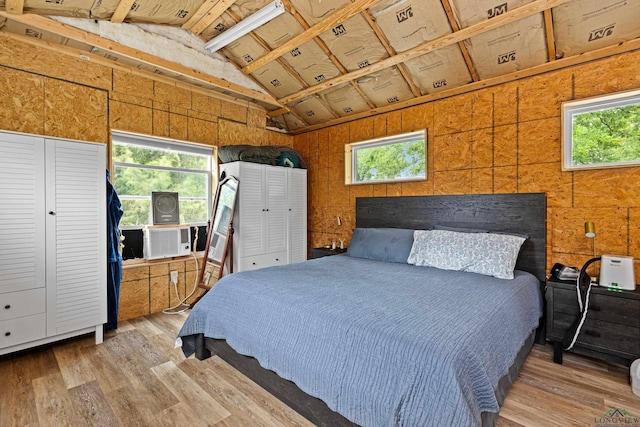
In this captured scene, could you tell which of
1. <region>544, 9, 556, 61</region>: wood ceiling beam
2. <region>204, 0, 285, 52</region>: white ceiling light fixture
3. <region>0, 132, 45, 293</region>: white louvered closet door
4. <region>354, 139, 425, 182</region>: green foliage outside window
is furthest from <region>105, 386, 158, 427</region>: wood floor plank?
<region>544, 9, 556, 61</region>: wood ceiling beam

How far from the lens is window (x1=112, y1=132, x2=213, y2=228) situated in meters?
3.33

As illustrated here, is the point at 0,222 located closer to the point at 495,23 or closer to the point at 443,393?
the point at 443,393

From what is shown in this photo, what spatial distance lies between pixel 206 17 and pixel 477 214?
3.41m

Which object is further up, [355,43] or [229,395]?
[355,43]

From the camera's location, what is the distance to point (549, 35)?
253 centimetres

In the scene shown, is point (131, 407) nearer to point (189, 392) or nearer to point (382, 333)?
point (189, 392)

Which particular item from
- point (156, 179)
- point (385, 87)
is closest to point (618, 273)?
point (385, 87)

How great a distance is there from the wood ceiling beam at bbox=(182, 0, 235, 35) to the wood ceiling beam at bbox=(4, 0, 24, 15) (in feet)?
4.33

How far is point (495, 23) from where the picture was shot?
8.17 ft

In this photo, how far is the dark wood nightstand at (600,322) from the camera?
2139mm

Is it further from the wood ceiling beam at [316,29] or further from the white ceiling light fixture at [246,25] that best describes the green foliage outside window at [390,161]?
the white ceiling light fixture at [246,25]

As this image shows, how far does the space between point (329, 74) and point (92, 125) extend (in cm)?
253

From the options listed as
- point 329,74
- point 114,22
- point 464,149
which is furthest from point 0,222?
point 464,149

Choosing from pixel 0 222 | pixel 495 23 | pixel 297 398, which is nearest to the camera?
pixel 297 398
